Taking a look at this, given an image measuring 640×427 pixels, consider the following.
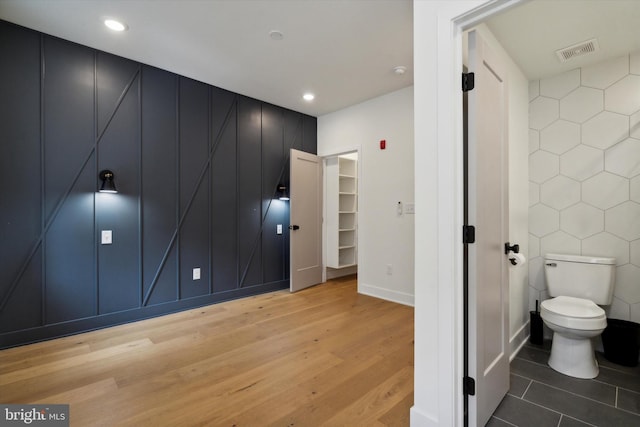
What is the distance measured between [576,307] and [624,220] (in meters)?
0.90

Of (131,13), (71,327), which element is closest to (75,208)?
(71,327)

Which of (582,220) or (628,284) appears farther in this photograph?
(582,220)

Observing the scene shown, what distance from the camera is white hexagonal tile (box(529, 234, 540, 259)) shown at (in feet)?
9.21

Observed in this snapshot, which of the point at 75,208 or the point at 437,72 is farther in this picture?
the point at 75,208

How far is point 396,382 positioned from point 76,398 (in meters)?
2.07

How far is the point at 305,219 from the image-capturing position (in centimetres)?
449

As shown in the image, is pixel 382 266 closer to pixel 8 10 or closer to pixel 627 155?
pixel 627 155

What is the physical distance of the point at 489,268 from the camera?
1.64m

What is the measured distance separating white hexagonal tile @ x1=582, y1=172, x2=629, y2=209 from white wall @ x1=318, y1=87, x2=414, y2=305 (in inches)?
64.5

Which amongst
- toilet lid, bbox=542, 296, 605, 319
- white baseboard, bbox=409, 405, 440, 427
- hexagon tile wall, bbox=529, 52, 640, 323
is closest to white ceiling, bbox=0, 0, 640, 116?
hexagon tile wall, bbox=529, 52, 640, 323

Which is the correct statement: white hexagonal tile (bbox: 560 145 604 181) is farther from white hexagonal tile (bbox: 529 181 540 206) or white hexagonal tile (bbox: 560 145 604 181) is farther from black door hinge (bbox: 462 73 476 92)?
black door hinge (bbox: 462 73 476 92)

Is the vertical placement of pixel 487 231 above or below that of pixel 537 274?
above

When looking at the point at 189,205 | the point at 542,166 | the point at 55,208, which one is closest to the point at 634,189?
the point at 542,166

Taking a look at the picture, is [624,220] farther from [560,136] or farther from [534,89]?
[534,89]
